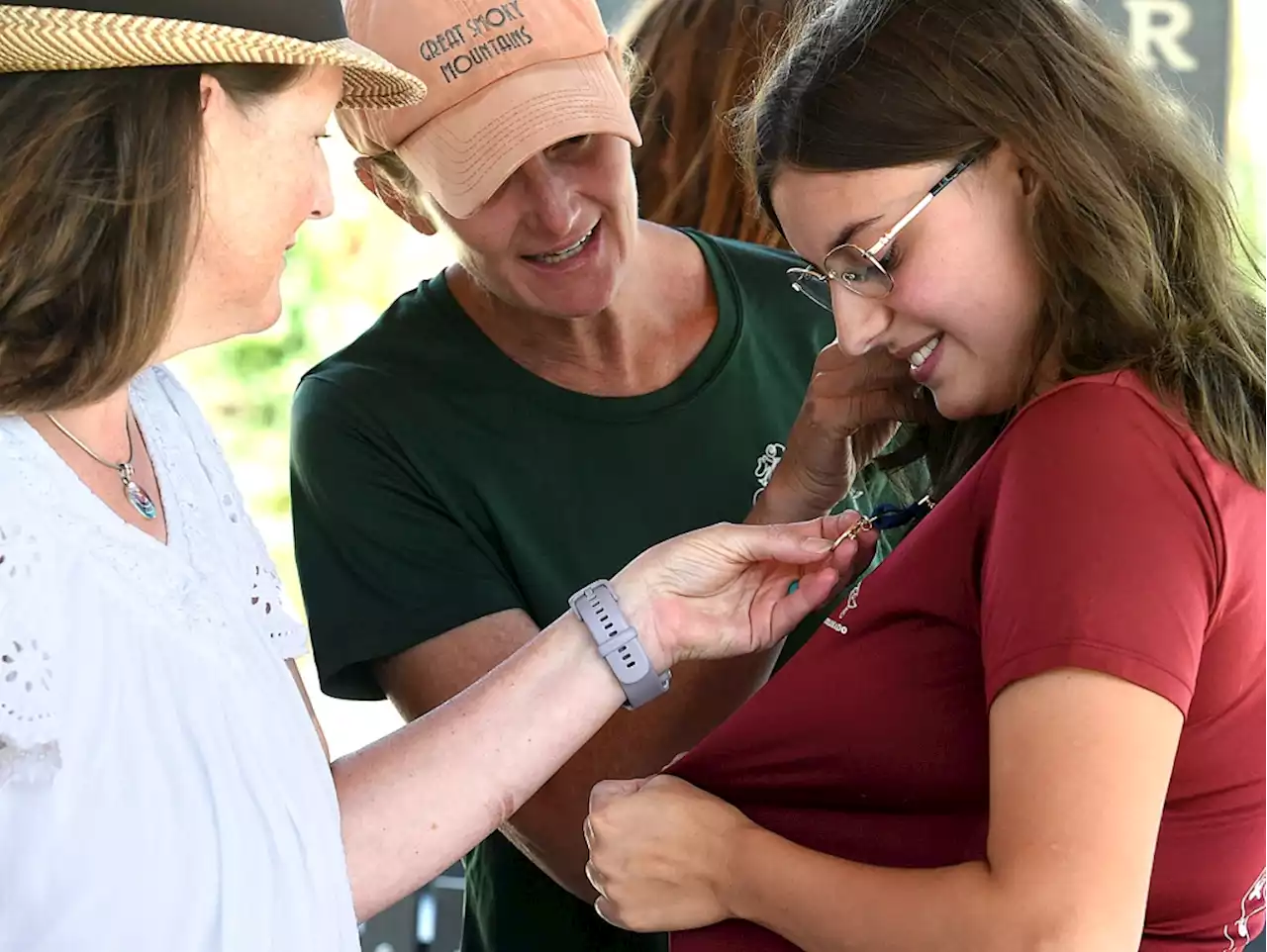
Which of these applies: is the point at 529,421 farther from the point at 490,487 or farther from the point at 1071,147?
the point at 1071,147

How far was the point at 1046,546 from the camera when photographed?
1.05m

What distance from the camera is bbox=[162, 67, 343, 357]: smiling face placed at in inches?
44.0

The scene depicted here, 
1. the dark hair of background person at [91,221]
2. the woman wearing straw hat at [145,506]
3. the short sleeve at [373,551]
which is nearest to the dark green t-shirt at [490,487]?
the short sleeve at [373,551]

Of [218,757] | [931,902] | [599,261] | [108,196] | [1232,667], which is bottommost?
[931,902]

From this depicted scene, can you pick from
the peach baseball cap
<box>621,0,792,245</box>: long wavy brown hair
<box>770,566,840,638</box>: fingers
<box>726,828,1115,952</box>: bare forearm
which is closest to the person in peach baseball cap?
the peach baseball cap

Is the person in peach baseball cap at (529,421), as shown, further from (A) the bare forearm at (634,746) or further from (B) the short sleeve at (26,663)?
(B) the short sleeve at (26,663)

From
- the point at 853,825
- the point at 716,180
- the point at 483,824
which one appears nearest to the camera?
the point at 853,825

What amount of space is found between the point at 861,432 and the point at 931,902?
2.04 ft

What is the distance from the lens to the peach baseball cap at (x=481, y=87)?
5.29ft

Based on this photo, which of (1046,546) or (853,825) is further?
(853,825)

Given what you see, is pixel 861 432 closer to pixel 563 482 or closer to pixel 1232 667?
pixel 563 482

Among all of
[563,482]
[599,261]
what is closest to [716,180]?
[599,261]

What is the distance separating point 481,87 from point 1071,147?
2.29 feet

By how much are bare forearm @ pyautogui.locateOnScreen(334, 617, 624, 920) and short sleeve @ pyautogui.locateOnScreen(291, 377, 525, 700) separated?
0.62 feet
